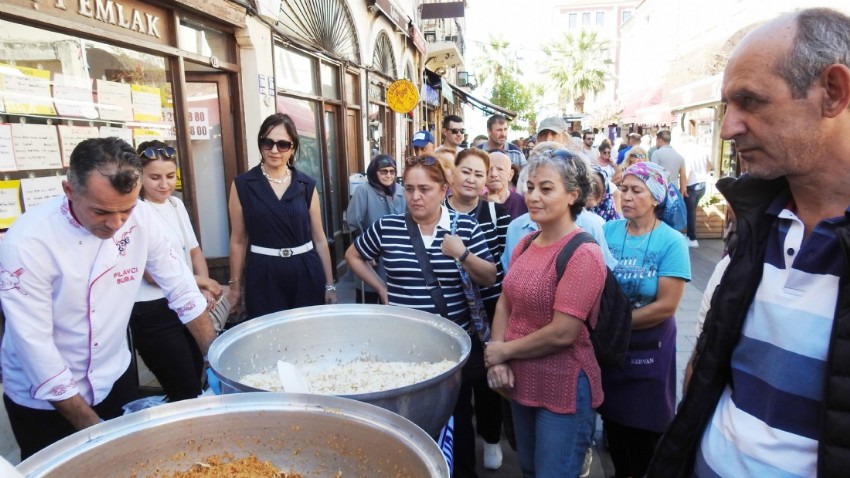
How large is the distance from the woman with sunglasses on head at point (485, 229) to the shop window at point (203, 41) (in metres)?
3.02

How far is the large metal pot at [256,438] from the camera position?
1.25 metres

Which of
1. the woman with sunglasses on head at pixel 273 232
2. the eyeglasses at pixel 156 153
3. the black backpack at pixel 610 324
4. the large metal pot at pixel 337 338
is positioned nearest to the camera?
the large metal pot at pixel 337 338

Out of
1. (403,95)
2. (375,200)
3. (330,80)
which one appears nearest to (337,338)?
(375,200)

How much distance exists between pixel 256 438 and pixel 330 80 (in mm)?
8089

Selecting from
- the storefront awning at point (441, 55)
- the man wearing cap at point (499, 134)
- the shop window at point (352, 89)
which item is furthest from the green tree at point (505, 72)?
the man wearing cap at point (499, 134)

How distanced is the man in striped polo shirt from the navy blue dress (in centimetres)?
276

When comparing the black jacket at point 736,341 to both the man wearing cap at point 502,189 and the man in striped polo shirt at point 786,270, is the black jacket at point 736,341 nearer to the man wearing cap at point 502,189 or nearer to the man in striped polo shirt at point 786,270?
the man in striped polo shirt at point 786,270

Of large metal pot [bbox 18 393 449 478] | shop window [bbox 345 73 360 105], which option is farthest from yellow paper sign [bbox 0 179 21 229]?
shop window [bbox 345 73 360 105]

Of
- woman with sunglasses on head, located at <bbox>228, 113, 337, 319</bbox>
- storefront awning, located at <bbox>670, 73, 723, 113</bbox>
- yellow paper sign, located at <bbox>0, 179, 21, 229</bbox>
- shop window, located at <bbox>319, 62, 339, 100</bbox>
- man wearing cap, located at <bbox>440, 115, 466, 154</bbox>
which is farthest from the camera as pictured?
storefront awning, located at <bbox>670, 73, 723, 113</bbox>

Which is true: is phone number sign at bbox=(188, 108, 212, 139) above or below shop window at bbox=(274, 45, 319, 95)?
below

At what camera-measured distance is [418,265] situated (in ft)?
9.27

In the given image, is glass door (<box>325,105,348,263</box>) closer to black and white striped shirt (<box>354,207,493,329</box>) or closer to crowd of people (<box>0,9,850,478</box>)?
crowd of people (<box>0,9,850,478</box>)

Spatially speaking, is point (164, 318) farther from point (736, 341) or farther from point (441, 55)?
point (441, 55)

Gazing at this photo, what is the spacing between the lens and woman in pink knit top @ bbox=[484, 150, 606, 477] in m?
2.23
